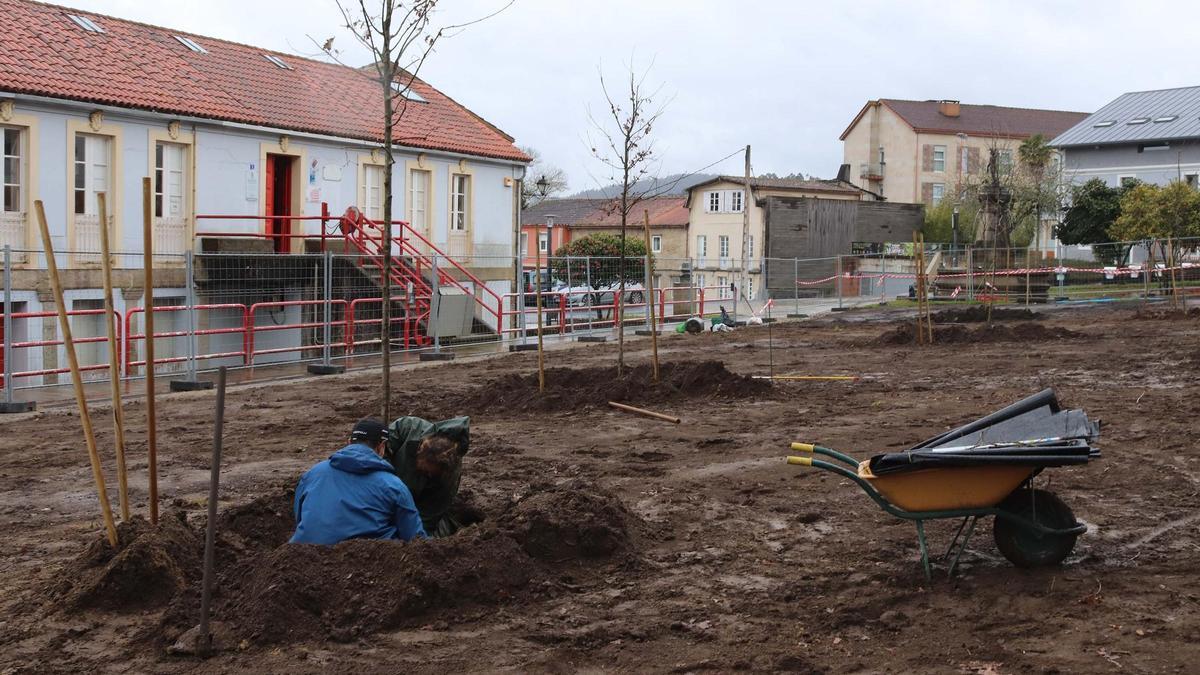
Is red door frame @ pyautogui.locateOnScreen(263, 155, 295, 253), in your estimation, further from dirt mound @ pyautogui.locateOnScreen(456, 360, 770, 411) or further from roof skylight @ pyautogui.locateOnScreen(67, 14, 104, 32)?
dirt mound @ pyautogui.locateOnScreen(456, 360, 770, 411)

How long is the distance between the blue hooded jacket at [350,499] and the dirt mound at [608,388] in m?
7.54

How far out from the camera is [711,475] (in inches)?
405

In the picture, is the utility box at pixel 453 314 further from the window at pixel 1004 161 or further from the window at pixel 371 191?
the window at pixel 1004 161

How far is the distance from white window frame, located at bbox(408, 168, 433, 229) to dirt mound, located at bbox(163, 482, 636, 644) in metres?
23.1

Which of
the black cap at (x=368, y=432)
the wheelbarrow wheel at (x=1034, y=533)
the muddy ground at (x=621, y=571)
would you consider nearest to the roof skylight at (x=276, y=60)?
the muddy ground at (x=621, y=571)

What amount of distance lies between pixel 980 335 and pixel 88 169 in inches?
667

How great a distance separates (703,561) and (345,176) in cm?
2213

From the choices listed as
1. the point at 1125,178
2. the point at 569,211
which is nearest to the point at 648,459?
the point at 1125,178

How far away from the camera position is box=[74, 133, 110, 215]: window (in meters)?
22.0

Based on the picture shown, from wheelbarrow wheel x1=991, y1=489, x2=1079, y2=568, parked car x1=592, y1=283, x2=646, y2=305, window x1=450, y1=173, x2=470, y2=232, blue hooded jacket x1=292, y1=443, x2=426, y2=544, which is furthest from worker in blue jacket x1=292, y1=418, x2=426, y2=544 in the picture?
window x1=450, y1=173, x2=470, y2=232

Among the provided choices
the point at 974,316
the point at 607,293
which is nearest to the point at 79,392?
the point at 607,293

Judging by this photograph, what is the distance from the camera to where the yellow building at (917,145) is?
263ft

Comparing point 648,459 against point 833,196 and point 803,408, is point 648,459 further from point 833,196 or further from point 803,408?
point 833,196

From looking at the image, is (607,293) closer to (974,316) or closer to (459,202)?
(459,202)
